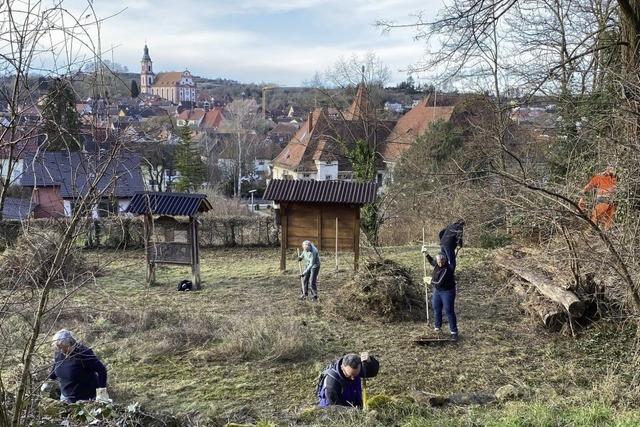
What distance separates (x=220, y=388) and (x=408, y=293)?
4.62 metres

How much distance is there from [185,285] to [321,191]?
4035 millimetres

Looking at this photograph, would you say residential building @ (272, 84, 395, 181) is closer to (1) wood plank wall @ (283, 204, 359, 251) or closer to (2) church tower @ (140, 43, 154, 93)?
(1) wood plank wall @ (283, 204, 359, 251)

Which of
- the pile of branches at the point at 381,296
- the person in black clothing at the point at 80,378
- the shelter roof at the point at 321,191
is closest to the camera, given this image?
the person in black clothing at the point at 80,378

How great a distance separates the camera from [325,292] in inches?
513

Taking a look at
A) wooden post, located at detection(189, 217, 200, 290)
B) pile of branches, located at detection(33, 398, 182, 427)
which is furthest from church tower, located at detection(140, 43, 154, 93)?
wooden post, located at detection(189, 217, 200, 290)

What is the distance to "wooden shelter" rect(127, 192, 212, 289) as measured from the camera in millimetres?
13247

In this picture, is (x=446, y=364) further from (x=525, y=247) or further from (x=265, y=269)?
(x=265, y=269)

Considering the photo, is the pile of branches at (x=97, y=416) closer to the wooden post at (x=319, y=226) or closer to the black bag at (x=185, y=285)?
the black bag at (x=185, y=285)

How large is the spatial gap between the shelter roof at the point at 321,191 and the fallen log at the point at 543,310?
469 centimetres

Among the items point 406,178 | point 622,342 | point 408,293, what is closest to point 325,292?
point 408,293

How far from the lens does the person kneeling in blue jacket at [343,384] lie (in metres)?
5.99

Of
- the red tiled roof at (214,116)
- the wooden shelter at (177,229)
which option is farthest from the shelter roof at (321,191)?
the red tiled roof at (214,116)

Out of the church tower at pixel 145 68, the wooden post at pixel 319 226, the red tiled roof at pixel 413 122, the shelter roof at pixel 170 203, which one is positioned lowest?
the wooden post at pixel 319 226

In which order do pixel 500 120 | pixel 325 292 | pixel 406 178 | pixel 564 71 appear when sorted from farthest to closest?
pixel 406 178
pixel 325 292
pixel 564 71
pixel 500 120
